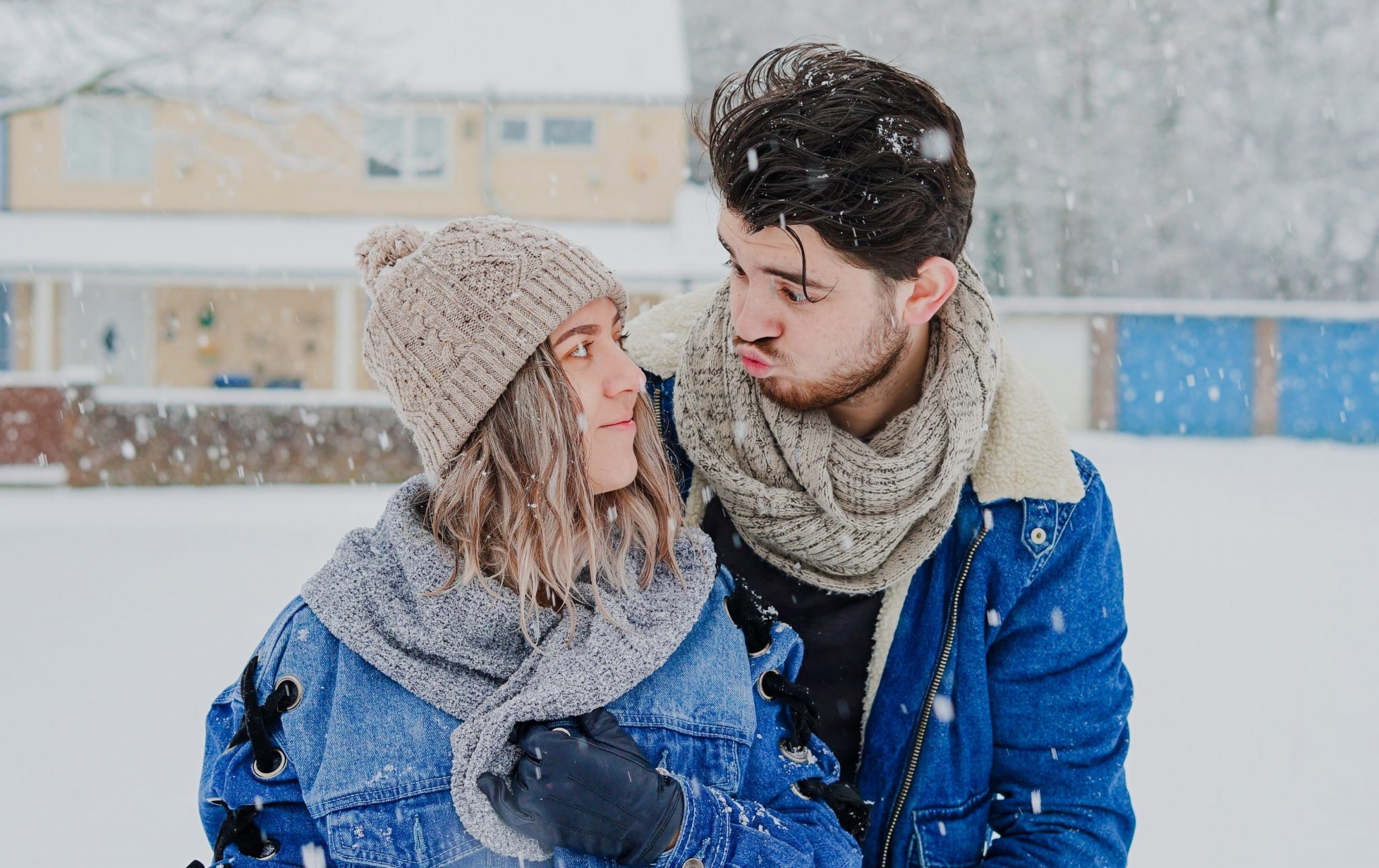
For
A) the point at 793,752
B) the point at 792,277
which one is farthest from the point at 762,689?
the point at 792,277

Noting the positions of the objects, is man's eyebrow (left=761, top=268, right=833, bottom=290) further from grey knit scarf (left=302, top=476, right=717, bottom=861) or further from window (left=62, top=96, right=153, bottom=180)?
window (left=62, top=96, right=153, bottom=180)

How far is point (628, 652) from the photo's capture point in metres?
1.83

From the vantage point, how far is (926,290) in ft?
7.45

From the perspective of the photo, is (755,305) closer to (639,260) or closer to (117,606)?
(117,606)

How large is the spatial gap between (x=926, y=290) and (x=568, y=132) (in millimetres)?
16303

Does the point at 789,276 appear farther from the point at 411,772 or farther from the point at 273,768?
the point at 273,768

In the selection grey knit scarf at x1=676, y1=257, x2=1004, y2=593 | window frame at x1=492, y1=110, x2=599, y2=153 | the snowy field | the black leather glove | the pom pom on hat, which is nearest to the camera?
the black leather glove

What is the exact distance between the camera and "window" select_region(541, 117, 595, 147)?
1769 centimetres

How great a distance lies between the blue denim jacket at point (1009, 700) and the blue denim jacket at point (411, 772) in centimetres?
35

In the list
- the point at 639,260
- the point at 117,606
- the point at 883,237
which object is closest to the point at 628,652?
the point at 883,237

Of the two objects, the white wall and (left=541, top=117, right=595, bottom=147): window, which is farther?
the white wall

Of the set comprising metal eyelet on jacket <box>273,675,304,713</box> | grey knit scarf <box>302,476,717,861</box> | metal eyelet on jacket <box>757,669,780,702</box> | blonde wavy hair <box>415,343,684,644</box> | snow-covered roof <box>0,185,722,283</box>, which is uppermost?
snow-covered roof <box>0,185,722,283</box>

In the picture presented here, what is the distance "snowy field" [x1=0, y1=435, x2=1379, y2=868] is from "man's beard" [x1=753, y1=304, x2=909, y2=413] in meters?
2.39

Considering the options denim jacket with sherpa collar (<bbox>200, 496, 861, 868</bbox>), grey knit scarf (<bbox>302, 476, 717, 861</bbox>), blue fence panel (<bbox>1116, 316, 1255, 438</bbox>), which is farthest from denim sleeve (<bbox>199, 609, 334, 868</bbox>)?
blue fence panel (<bbox>1116, 316, 1255, 438</bbox>)
